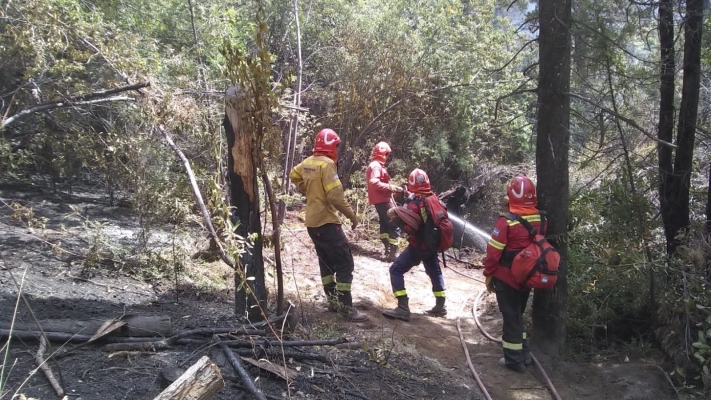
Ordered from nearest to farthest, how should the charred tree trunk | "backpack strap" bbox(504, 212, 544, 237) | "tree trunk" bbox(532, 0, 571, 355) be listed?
"backpack strap" bbox(504, 212, 544, 237) → "tree trunk" bbox(532, 0, 571, 355) → the charred tree trunk

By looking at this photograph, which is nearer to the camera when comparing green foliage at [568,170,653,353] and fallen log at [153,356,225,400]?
fallen log at [153,356,225,400]

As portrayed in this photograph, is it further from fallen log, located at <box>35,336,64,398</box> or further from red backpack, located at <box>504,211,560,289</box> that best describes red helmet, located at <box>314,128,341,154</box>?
fallen log, located at <box>35,336,64,398</box>

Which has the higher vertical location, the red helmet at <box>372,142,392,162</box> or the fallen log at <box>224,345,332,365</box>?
the red helmet at <box>372,142,392,162</box>

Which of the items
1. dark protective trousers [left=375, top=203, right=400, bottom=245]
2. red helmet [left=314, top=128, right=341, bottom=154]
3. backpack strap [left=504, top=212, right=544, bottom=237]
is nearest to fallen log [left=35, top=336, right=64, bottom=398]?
red helmet [left=314, top=128, right=341, bottom=154]

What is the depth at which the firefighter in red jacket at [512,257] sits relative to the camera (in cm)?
493

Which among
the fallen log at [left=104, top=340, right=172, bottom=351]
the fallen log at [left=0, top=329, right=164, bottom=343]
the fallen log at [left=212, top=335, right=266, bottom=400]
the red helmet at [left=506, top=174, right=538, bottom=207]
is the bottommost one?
the fallen log at [left=212, top=335, right=266, bottom=400]

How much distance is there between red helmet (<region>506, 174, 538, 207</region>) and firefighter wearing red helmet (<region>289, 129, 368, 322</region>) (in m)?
1.68

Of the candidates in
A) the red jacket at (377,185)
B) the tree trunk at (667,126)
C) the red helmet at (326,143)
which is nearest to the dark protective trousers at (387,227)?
the red jacket at (377,185)

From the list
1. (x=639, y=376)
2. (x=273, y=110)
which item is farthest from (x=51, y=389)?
(x=639, y=376)

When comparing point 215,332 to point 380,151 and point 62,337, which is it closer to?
point 62,337

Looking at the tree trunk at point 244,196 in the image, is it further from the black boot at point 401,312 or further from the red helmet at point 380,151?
the red helmet at point 380,151

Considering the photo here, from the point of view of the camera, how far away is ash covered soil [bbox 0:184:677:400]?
10.9 ft

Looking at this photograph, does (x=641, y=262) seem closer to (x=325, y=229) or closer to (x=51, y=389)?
(x=325, y=229)

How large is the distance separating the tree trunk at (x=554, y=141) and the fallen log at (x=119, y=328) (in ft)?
11.9
